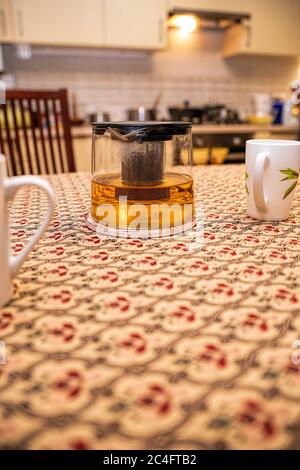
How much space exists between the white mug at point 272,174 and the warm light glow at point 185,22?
251cm

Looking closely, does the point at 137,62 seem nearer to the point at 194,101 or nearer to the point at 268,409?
the point at 194,101

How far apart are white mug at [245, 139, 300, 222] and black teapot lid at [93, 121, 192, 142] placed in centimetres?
12

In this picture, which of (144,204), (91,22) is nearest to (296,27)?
(91,22)

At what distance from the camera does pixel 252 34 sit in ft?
9.23

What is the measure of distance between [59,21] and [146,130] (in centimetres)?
229

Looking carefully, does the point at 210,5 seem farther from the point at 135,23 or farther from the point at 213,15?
the point at 135,23

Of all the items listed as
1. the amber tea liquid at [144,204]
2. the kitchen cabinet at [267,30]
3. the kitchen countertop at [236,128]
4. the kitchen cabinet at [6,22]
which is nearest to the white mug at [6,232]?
the amber tea liquid at [144,204]

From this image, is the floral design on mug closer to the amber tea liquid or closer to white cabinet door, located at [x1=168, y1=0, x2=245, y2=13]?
the amber tea liquid

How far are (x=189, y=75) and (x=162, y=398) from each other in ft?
10.4

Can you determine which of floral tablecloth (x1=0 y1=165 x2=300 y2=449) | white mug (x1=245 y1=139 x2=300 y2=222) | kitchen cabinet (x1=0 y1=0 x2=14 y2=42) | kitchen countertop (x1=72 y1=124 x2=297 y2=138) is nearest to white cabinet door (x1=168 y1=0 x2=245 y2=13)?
kitchen countertop (x1=72 y1=124 x2=297 y2=138)

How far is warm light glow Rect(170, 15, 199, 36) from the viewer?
2.70 m

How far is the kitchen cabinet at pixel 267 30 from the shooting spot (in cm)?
281

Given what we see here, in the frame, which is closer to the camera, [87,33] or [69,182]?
[69,182]

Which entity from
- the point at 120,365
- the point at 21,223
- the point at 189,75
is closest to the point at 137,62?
the point at 189,75
